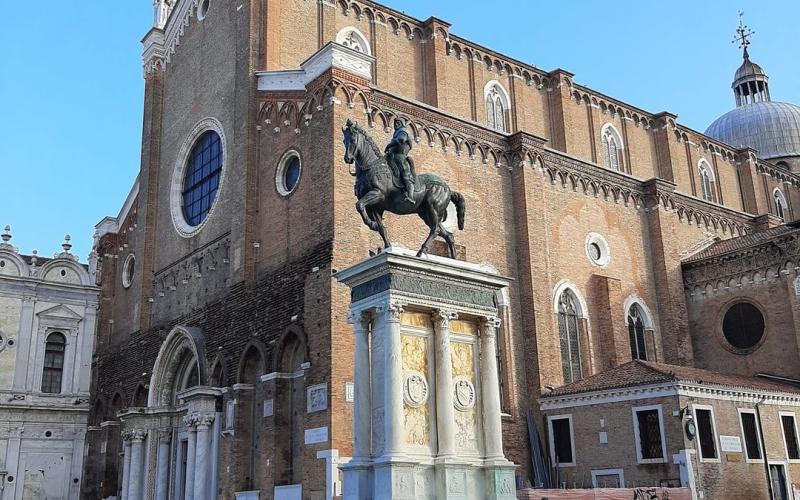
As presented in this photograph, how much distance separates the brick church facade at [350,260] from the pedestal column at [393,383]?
17.7 feet

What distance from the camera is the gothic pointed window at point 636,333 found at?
22.6 meters

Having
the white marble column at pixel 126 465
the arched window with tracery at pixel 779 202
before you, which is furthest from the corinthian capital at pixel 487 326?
the arched window with tracery at pixel 779 202

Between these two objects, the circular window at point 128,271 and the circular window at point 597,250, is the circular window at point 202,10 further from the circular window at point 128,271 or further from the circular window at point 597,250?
the circular window at point 597,250

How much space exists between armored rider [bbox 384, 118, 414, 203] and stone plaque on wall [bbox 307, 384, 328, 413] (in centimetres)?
569

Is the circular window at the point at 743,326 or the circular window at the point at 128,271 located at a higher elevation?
the circular window at the point at 128,271

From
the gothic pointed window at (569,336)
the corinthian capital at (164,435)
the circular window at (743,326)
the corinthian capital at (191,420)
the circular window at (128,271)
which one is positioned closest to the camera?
the corinthian capital at (191,420)

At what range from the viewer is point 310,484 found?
51.9 feet

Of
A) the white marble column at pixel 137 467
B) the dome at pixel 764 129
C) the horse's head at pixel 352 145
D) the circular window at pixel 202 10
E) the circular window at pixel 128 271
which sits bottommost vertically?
the white marble column at pixel 137 467

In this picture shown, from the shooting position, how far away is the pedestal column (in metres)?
10.1

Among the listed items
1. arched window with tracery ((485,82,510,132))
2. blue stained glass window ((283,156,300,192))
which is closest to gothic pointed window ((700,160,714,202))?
arched window with tracery ((485,82,510,132))

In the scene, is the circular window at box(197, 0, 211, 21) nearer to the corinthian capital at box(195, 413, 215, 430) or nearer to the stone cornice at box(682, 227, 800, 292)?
the corinthian capital at box(195, 413, 215, 430)

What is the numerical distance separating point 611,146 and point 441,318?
58.9 ft

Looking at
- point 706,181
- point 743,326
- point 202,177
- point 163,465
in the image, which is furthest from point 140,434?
point 706,181

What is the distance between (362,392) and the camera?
10.7m
